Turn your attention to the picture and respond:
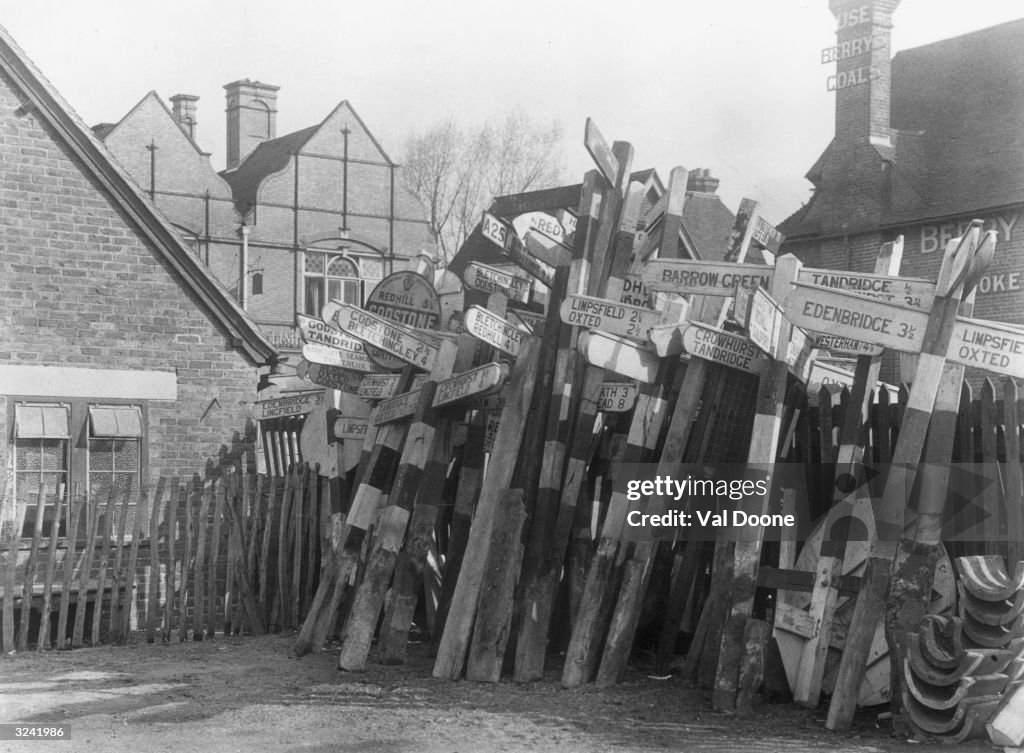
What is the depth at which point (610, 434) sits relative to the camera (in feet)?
27.5

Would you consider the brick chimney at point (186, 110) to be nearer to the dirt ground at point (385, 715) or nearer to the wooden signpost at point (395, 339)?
→ the wooden signpost at point (395, 339)

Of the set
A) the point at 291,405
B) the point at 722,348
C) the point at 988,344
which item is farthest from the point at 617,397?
the point at 291,405

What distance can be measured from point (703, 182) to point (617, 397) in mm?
34152

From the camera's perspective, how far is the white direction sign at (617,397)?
26.2 ft

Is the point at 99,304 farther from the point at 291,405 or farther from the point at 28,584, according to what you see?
the point at 28,584

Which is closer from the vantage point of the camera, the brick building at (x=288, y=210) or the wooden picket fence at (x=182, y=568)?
the wooden picket fence at (x=182, y=568)

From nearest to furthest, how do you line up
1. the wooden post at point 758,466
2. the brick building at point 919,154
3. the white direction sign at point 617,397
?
the wooden post at point 758,466 < the white direction sign at point 617,397 < the brick building at point 919,154

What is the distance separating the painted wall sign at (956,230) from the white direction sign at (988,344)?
21.0m

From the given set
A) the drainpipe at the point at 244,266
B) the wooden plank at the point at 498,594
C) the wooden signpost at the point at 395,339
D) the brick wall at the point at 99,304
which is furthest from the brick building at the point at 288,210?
the wooden plank at the point at 498,594

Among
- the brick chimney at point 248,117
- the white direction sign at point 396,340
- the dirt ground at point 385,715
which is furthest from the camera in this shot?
the brick chimney at point 248,117

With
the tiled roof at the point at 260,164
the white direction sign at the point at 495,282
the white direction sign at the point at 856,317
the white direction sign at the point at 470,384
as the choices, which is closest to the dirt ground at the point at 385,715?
the white direction sign at the point at 470,384

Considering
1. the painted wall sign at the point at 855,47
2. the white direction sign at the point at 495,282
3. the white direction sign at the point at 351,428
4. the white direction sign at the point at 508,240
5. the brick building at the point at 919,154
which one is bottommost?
the white direction sign at the point at 351,428

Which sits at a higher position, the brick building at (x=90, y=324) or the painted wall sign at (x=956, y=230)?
the painted wall sign at (x=956, y=230)

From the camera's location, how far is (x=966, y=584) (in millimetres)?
6180
